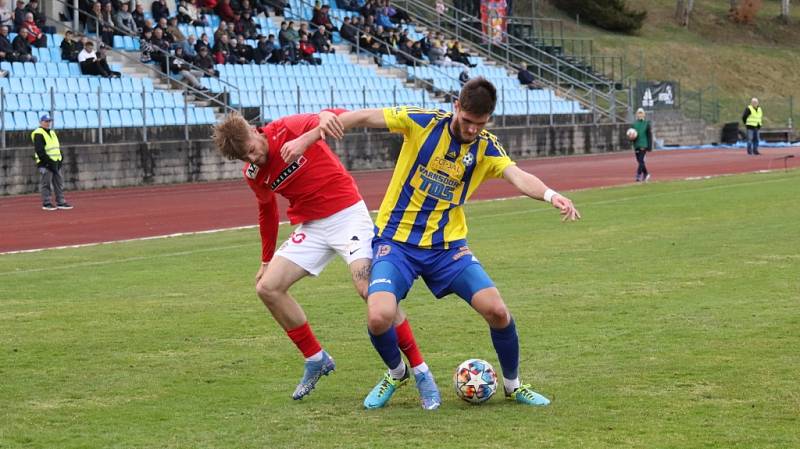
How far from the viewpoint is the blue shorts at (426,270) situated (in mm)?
7559

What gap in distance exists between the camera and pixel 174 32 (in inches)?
1390

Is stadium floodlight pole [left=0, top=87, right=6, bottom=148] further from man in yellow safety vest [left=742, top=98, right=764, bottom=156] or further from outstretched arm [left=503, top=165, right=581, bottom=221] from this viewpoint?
man in yellow safety vest [left=742, top=98, right=764, bottom=156]

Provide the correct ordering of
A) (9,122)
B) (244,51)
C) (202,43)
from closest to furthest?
(9,122), (202,43), (244,51)

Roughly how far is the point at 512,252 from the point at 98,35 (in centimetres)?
2057

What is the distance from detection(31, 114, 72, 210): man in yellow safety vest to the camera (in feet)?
81.3

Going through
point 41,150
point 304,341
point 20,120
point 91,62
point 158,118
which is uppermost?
point 91,62

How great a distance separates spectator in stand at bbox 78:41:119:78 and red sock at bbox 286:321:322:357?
971 inches

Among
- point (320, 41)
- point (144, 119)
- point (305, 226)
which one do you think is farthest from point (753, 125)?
point (305, 226)

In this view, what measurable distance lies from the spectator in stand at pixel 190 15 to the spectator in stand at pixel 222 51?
1.05 metres

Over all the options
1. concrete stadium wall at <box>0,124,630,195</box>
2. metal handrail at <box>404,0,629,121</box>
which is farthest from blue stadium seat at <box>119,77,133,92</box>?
metal handrail at <box>404,0,629,121</box>

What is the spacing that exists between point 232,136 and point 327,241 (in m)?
0.99

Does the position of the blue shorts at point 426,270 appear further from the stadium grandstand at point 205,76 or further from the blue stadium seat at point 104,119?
the blue stadium seat at point 104,119

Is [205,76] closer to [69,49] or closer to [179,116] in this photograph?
[179,116]

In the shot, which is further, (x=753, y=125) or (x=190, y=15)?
(x=753, y=125)
